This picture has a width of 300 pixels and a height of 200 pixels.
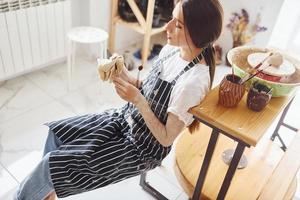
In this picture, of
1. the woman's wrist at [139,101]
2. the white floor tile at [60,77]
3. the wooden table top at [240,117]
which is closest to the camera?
the wooden table top at [240,117]

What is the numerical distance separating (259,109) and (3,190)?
1289mm

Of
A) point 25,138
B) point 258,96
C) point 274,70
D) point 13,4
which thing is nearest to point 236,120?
point 258,96

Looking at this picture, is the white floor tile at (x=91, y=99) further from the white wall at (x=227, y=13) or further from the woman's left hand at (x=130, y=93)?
the woman's left hand at (x=130, y=93)

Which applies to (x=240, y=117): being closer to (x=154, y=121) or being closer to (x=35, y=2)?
(x=154, y=121)

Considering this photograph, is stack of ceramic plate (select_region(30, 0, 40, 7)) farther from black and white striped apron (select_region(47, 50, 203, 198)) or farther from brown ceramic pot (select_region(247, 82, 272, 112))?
brown ceramic pot (select_region(247, 82, 272, 112))

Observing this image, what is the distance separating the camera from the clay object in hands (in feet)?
3.80

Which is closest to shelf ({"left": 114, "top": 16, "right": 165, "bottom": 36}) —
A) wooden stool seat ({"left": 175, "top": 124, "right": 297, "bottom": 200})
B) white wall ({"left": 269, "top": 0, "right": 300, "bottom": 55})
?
white wall ({"left": 269, "top": 0, "right": 300, "bottom": 55})

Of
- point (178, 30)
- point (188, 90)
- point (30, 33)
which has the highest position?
point (178, 30)

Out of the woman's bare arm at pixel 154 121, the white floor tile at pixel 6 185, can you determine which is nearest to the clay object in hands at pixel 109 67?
the woman's bare arm at pixel 154 121

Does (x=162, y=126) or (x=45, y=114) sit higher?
(x=162, y=126)

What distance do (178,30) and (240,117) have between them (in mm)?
358

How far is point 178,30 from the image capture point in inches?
40.8

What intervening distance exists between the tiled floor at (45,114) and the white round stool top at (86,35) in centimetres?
43

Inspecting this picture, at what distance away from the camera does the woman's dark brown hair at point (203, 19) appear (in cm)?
95
